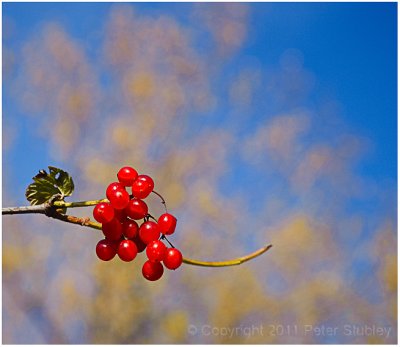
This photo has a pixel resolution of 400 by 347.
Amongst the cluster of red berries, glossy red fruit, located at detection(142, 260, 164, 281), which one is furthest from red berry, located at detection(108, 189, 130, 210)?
glossy red fruit, located at detection(142, 260, 164, 281)

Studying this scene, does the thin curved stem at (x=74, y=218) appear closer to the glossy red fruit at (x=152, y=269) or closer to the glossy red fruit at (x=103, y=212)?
the glossy red fruit at (x=103, y=212)

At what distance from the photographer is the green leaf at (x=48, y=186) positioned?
485 mm

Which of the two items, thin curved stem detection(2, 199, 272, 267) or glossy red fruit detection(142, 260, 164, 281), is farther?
glossy red fruit detection(142, 260, 164, 281)

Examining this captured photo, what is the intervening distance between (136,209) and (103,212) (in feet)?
0.12

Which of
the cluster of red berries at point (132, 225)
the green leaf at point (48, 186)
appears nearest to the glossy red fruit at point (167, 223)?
the cluster of red berries at point (132, 225)

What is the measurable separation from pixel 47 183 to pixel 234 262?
219mm

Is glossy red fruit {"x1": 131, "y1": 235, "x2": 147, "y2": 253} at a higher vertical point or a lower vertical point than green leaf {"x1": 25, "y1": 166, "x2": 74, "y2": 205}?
lower

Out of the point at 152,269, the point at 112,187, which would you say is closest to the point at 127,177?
the point at 112,187

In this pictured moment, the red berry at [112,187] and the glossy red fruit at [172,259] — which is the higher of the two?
the red berry at [112,187]

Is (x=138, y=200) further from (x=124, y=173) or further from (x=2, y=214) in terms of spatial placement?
(x=2, y=214)

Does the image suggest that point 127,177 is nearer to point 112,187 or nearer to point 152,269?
point 112,187

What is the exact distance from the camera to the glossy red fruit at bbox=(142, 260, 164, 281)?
1.84 feet

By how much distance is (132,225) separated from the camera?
0.52 metres

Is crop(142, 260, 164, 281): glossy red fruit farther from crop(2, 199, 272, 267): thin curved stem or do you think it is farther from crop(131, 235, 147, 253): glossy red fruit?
crop(2, 199, 272, 267): thin curved stem
